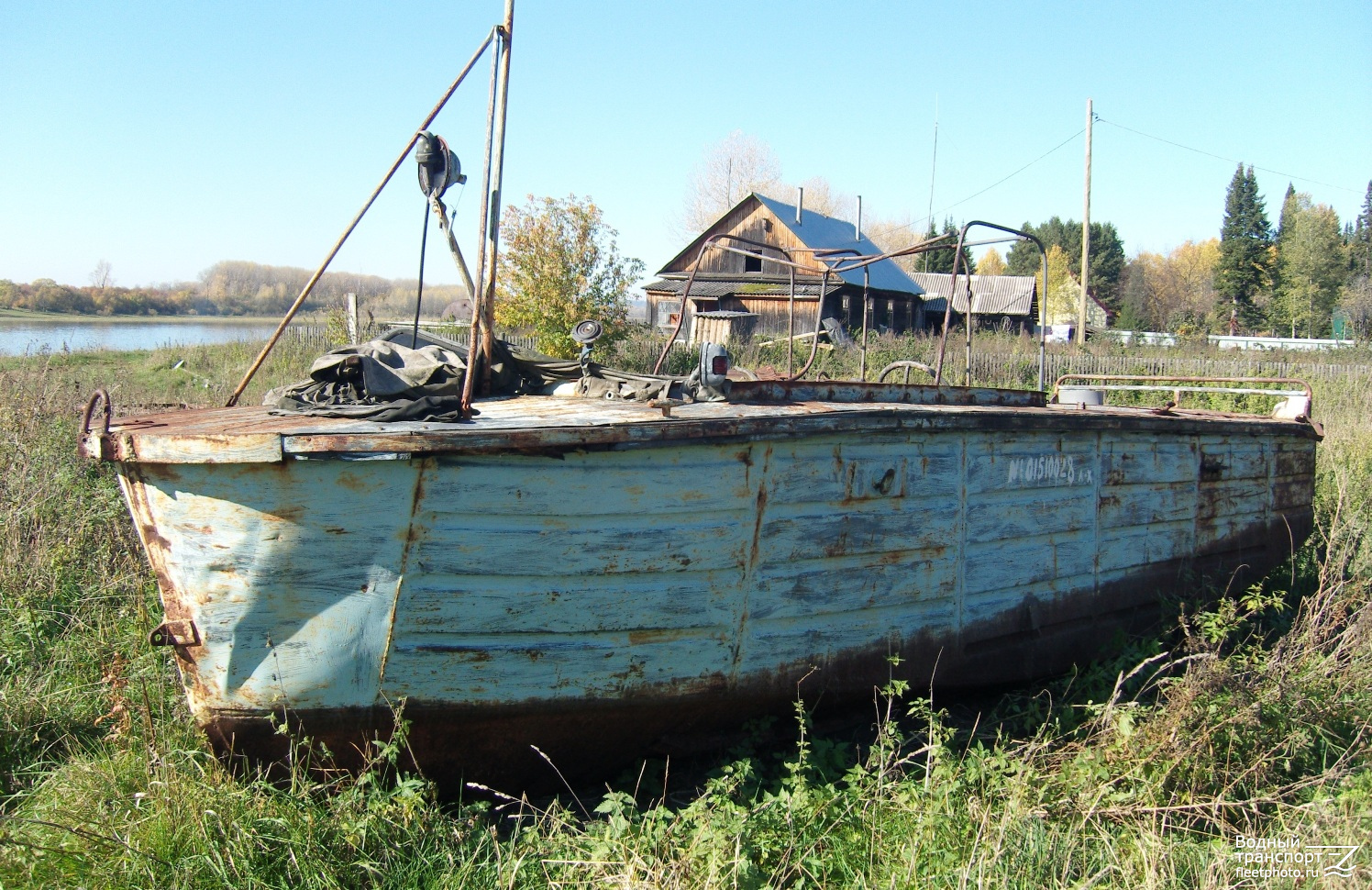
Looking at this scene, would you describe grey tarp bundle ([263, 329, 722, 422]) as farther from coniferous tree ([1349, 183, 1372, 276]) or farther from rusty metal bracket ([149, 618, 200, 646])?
coniferous tree ([1349, 183, 1372, 276])

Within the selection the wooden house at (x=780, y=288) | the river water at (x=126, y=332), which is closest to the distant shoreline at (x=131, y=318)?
the river water at (x=126, y=332)

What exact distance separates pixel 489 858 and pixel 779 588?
1475 millimetres

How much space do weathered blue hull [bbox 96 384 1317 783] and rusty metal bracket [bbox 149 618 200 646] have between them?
0.01m

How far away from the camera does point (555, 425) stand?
3.01 meters

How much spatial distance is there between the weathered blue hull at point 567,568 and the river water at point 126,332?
31.1 feet

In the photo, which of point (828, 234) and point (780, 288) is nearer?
point (780, 288)

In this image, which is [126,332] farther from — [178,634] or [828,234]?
[178,634]

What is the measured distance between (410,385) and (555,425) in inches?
36.9

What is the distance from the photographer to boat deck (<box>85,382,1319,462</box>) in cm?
277

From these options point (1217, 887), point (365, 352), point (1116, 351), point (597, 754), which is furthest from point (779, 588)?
point (1116, 351)

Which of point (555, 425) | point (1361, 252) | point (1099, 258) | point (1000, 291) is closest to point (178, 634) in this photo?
point (555, 425)

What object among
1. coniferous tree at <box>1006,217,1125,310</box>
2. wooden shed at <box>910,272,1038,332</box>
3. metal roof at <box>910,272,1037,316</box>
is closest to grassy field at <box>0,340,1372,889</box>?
wooden shed at <box>910,272,1038,332</box>

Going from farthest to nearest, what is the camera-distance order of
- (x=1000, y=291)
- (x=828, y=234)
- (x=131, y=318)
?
(x=1000, y=291), (x=828, y=234), (x=131, y=318)

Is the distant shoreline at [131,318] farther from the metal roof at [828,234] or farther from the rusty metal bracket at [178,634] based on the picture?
the rusty metal bracket at [178,634]
